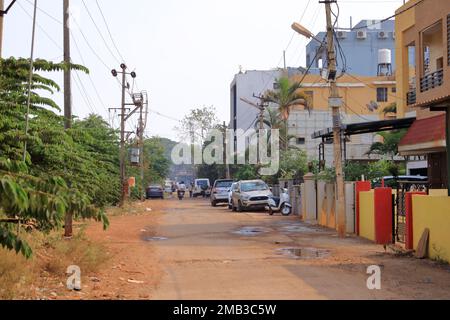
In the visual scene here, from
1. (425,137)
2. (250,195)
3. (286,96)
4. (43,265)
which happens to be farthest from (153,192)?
(43,265)

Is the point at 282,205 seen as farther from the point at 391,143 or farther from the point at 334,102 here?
the point at 334,102

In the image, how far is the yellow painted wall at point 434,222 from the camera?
12945 mm

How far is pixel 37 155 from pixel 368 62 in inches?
2382

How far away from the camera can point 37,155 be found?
49.6ft

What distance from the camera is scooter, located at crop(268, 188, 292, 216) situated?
31.0 metres

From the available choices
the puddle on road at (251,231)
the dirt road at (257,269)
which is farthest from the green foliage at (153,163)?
the dirt road at (257,269)

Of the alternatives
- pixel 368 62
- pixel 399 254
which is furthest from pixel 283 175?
pixel 368 62

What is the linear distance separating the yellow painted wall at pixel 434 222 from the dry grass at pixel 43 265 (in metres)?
6.84

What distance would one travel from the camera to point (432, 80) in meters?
20.5

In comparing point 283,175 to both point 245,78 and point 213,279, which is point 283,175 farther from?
point 245,78

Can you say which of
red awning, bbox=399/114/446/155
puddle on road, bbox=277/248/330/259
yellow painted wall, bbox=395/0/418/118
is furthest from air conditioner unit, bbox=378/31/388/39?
puddle on road, bbox=277/248/330/259

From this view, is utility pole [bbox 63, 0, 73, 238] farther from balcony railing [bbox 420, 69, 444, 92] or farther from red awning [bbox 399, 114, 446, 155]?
red awning [bbox 399, 114, 446, 155]

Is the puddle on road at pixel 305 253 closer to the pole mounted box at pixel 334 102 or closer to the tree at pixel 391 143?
the pole mounted box at pixel 334 102

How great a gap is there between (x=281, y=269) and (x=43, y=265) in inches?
172
